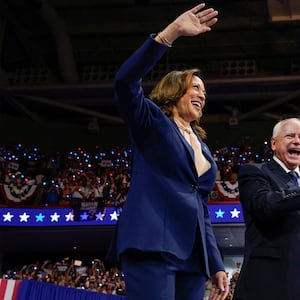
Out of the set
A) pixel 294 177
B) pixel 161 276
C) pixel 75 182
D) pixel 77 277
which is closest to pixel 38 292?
pixel 77 277

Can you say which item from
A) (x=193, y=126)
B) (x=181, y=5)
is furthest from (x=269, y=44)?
(x=193, y=126)

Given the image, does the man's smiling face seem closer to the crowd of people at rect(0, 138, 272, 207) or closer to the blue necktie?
the blue necktie

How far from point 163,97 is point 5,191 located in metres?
10.1

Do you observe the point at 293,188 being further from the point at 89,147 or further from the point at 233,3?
the point at 89,147

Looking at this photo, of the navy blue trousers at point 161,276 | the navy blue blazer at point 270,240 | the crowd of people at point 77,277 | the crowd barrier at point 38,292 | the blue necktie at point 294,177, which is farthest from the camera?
the crowd of people at point 77,277

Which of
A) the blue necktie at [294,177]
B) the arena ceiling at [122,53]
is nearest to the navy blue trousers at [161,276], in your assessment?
the blue necktie at [294,177]

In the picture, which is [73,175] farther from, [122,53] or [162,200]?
[162,200]

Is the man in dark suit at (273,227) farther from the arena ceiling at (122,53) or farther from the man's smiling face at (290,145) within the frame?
the arena ceiling at (122,53)

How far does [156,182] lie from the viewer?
1.89 metres

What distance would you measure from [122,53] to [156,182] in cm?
1369

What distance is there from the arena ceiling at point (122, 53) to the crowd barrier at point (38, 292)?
24.3 feet

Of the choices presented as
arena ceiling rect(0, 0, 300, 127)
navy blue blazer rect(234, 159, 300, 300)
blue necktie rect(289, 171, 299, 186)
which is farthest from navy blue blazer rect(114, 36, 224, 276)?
arena ceiling rect(0, 0, 300, 127)

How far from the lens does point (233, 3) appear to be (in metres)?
13.5

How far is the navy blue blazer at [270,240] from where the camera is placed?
6.91 feet
